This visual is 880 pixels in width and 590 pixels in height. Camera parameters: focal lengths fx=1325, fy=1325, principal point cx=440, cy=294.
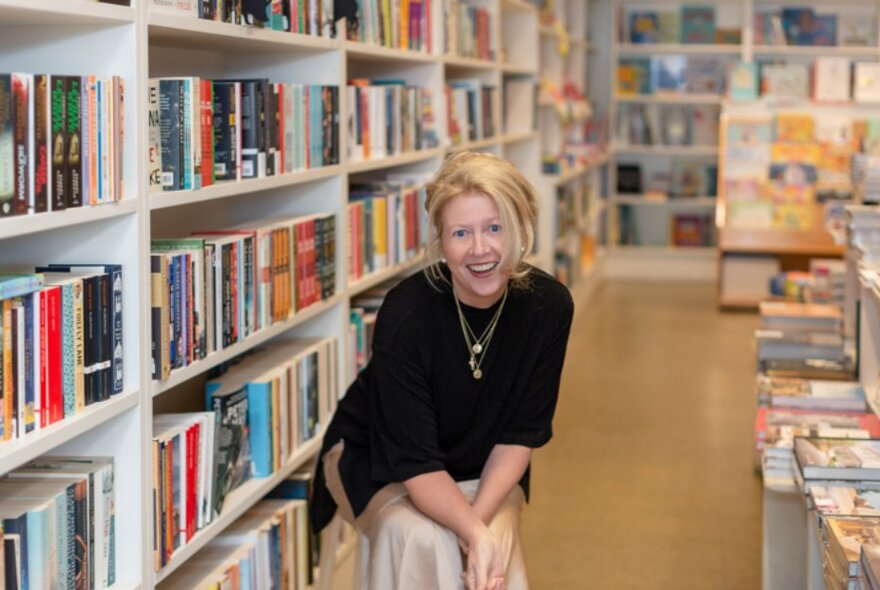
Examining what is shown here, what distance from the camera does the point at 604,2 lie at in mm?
10383

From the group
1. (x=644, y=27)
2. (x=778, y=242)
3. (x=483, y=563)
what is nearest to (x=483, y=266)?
(x=483, y=563)

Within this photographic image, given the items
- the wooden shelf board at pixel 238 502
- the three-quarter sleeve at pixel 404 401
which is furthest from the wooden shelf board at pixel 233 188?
the wooden shelf board at pixel 238 502

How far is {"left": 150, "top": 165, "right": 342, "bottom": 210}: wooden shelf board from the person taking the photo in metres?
2.46

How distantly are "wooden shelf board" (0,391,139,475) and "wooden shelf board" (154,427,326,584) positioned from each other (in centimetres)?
38

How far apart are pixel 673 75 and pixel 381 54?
651 cm

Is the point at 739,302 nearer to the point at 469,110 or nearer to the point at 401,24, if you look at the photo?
the point at 469,110

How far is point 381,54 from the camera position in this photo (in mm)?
3951

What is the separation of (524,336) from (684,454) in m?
2.73

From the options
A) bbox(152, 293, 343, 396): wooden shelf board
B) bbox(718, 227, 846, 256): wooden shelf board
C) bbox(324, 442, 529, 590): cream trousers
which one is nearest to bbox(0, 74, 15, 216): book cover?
bbox(152, 293, 343, 396): wooden shelf board

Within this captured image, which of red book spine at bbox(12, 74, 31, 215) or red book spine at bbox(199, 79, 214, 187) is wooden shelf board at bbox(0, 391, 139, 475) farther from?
red book spine at bbox(199, 79, 214, 187)

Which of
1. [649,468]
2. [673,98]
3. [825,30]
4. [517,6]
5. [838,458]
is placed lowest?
[649,468]

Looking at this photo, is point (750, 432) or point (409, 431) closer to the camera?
point (409, 431)

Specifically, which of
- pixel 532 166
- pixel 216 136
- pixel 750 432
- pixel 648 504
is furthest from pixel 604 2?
pixel 216 136

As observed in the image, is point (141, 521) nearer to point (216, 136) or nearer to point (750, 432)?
point (216, 136)
